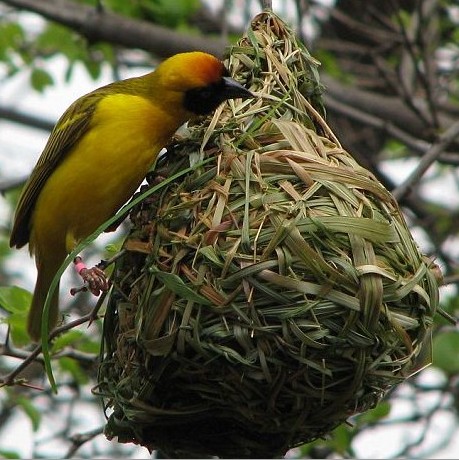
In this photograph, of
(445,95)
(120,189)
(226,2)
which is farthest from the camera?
(445,95)

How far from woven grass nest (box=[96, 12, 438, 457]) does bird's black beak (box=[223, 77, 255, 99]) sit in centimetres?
6

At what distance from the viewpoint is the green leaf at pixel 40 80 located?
7156mm

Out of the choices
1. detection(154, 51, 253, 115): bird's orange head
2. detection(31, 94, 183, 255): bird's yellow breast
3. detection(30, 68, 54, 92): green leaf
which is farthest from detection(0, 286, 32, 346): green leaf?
detection(30, 68, 54, 92): green leaf

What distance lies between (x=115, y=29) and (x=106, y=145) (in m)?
2.60

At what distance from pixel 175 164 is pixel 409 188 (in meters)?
1.27

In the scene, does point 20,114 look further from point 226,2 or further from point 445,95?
point 445,95

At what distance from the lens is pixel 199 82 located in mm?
4039

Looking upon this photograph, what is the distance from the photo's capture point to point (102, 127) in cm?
432

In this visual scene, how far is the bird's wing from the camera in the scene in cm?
438

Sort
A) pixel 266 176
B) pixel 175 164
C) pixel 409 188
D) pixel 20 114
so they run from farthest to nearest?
1. pixel 20 114
2. pixel 409 188
3. pixel 175 164
4. pixel 266 176

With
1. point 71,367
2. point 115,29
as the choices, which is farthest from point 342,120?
point 71,367

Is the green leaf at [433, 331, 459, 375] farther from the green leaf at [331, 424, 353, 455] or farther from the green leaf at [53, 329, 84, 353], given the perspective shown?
the green leaf at [53, 329, 84, 353]

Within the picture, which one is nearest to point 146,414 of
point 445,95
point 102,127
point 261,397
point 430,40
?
point 261,397

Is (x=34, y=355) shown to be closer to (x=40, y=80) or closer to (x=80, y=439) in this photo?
(x=80, y=439)
